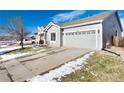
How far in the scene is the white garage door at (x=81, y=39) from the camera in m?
12.2

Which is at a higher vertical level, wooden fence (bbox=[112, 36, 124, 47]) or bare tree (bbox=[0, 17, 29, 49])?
→ bare tree (bbox=[0, 17, 29, 49])

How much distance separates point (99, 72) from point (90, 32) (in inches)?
255

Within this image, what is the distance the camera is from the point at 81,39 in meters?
13.4

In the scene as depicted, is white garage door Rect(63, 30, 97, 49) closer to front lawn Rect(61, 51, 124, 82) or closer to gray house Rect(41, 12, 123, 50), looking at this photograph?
gray house Rect(41, 12, 123, 50)

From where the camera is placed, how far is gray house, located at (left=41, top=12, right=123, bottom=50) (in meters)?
11.7

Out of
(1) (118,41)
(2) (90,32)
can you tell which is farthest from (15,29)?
(1) (118,41)

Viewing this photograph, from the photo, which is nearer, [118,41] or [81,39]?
[118,41]

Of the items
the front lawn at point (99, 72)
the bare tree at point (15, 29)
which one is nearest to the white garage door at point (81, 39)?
the front lawn at point (99, 72)

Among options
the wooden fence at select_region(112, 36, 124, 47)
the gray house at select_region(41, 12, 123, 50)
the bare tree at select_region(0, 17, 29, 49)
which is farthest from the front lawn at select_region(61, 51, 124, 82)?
the bare tree at select_region(0, 17, 29, 49)

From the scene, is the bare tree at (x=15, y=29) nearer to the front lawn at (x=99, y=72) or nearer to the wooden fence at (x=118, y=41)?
the wooden fence at (x=118, y=41)

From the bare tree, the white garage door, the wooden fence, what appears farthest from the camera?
the bare tree

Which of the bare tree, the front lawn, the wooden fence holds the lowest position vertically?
the front lawn

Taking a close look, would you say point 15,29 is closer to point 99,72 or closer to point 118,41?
point 118,41
